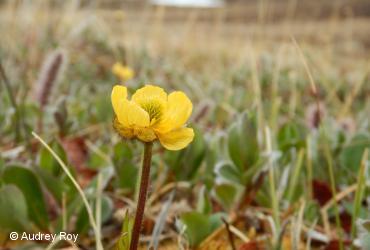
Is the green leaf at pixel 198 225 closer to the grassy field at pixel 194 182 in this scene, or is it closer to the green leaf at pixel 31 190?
the grassy field at pixel 194 182

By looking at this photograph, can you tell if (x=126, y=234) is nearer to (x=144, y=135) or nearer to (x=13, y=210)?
(x=144, y=135)

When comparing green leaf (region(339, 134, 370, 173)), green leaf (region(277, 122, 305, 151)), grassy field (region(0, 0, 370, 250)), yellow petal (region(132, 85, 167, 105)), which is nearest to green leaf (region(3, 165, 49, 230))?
grassy field (region(0, 0, 370, 250))

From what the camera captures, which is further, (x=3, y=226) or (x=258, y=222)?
(x=258, y=222)

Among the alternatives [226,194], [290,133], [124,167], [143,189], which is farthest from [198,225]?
[290,133]

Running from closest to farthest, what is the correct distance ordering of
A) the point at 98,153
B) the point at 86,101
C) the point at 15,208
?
the point at 15,208, the point at 98,153, the point at 86,101

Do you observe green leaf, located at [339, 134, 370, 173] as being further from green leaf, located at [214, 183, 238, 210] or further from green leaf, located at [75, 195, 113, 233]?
green leaf, located at [75, 195, 113, 233]

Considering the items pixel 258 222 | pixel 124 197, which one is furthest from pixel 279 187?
pixel 124 197

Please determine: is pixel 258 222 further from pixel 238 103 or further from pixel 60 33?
pixel 60 33
